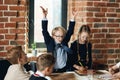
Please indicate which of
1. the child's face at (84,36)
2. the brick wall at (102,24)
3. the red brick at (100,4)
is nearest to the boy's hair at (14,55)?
the child's face at (84,36)

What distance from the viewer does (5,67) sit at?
3166 mm

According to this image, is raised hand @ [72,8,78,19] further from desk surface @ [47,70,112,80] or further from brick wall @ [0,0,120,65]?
desk surface @ [47,70,112,80]

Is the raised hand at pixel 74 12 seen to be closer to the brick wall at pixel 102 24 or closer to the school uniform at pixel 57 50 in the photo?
the brick wall at pixel 102 24

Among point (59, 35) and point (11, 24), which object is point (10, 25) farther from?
point (59, 35)

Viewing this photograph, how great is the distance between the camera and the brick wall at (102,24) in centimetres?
429

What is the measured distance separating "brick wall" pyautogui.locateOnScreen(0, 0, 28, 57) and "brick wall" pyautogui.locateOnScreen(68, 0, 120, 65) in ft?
2.82

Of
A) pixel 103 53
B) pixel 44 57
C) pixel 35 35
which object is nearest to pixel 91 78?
pixel 44 57

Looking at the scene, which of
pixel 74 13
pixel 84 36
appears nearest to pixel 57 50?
pixel 84 36

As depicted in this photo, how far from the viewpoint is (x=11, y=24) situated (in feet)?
12.8

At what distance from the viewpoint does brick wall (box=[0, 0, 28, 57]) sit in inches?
152

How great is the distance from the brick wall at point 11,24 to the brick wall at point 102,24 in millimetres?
859

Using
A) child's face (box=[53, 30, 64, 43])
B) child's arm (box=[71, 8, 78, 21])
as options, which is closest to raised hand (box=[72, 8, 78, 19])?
child's arm (box=[71, 8, 78, 21])

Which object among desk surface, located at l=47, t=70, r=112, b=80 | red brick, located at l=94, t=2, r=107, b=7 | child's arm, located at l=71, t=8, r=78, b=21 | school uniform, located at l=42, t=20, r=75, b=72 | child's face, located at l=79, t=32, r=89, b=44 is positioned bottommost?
desk surface, located at l=47, t=70, r=112, b=80

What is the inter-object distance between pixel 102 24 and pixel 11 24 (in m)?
1.25
